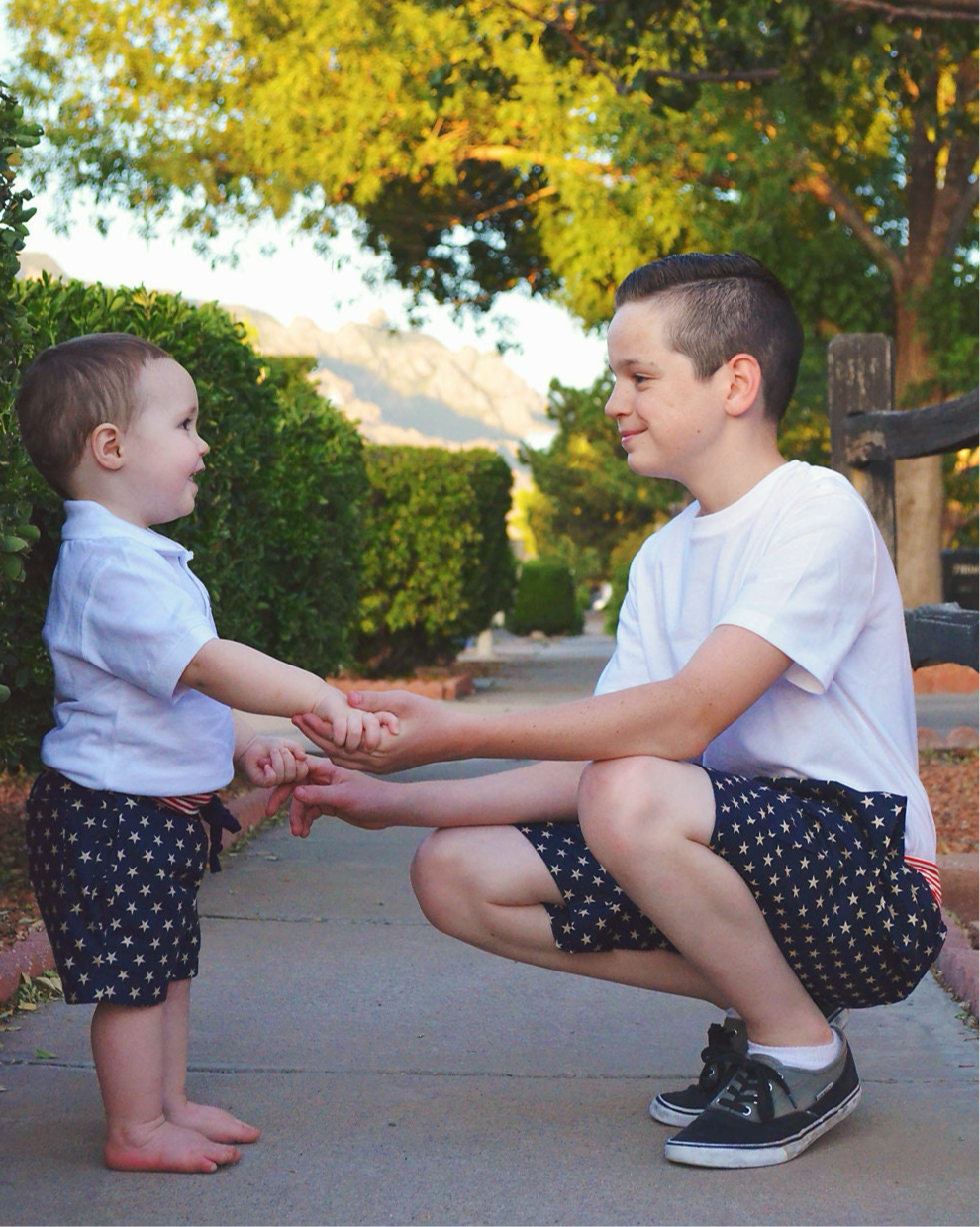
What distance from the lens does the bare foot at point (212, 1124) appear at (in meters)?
2.38

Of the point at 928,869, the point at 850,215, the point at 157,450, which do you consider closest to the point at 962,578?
the point at 850,215

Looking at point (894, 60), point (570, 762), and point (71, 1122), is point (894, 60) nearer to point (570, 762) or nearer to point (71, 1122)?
point (570, 762)

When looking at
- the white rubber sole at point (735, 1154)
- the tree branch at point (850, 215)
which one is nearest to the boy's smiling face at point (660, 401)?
the white rubber sole at point (735, 1154)

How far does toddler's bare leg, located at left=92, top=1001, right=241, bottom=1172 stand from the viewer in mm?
2264

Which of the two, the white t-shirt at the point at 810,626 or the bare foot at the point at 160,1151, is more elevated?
the white t-shirt at the point at 810,626

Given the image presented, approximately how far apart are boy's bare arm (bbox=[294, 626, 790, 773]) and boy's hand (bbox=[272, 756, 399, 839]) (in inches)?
8.2

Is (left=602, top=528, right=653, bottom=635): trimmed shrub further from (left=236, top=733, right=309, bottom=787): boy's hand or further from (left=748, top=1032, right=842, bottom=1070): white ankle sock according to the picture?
(left=748, top=1032, right=842, bottom=1070): white ankle sock

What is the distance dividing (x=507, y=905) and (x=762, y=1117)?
0.55 m

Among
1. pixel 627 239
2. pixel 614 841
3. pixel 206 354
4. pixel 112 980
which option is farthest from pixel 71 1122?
pixel 627 239

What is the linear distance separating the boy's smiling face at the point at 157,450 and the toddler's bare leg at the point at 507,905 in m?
0.78

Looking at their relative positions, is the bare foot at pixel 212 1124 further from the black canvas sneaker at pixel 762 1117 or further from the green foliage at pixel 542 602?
the green foliage at pixel 542 602

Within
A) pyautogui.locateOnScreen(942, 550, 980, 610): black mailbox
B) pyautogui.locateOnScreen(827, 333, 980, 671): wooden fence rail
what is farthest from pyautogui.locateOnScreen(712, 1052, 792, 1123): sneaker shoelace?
pyautogui.locateOnScreen(942, 550, 980, 610): black mailbox

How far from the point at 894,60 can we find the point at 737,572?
317 inches

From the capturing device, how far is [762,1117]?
2.34 m
